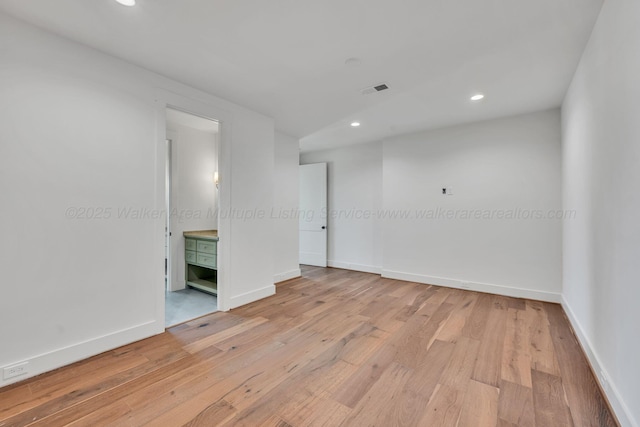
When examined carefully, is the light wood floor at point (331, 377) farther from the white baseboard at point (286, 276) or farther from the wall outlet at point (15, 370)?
the white baseboard at point (286, 276)

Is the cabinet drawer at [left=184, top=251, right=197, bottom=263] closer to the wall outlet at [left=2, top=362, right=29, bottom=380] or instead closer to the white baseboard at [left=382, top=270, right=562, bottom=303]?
the wall outlet at [left=2, top=362, right=29, bottom=380]

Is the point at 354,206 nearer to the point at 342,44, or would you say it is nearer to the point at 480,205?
the point at 480,205

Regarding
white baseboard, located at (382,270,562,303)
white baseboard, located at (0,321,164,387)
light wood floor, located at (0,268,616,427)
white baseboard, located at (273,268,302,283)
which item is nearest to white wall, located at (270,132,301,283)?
white baseboard, located at (273,268,302,283)

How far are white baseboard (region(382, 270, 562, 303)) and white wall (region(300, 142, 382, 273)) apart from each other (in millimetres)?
571

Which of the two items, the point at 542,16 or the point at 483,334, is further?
the point at 483,334

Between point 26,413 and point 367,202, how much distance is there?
16.5 feet

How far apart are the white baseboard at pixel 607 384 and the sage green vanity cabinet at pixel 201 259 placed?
386 centimetres

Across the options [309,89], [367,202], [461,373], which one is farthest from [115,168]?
[367,202]

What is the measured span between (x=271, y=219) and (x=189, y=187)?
1616 millimetres

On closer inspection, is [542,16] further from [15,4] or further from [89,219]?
[89,219]

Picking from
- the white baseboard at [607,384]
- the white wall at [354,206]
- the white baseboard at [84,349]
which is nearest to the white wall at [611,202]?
the white baseboard at [607,384]

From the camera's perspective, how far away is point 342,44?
225 cm

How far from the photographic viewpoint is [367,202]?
5.61 metres

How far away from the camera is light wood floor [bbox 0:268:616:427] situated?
1.67 meters
